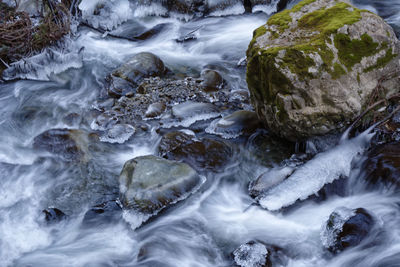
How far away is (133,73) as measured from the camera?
279 inches

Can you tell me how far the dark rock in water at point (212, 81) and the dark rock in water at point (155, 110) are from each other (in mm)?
926

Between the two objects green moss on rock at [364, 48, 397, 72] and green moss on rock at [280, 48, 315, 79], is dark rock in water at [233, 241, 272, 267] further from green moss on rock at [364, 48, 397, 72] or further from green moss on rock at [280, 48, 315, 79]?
green moss on rock at [364, 48, 397, 72]

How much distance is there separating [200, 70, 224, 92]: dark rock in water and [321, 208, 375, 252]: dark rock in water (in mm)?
3585

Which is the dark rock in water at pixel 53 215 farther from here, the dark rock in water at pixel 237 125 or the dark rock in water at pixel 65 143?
the dark rock in water at pixel 237 125

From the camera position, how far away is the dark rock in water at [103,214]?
432 cm

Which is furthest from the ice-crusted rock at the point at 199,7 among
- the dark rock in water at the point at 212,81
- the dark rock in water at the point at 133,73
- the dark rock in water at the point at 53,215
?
the dark rock in water at the point at 53,215

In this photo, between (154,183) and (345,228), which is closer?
(345,228)

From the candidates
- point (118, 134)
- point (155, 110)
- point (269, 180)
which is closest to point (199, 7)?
point (155, 110)

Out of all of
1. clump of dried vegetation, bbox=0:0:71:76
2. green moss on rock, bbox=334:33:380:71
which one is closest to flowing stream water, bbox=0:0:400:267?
green moss on rock, bbox=334:33:380:71

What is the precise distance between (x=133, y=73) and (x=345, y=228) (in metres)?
4.85

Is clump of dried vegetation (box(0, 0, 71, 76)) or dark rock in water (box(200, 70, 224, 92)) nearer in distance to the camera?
dark rock in water (box(200, 70, 224, 92))

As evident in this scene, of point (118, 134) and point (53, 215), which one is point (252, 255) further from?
point (118, 134)

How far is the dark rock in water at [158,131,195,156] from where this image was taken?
203 inches

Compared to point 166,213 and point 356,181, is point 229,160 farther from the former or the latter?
point 356,181
